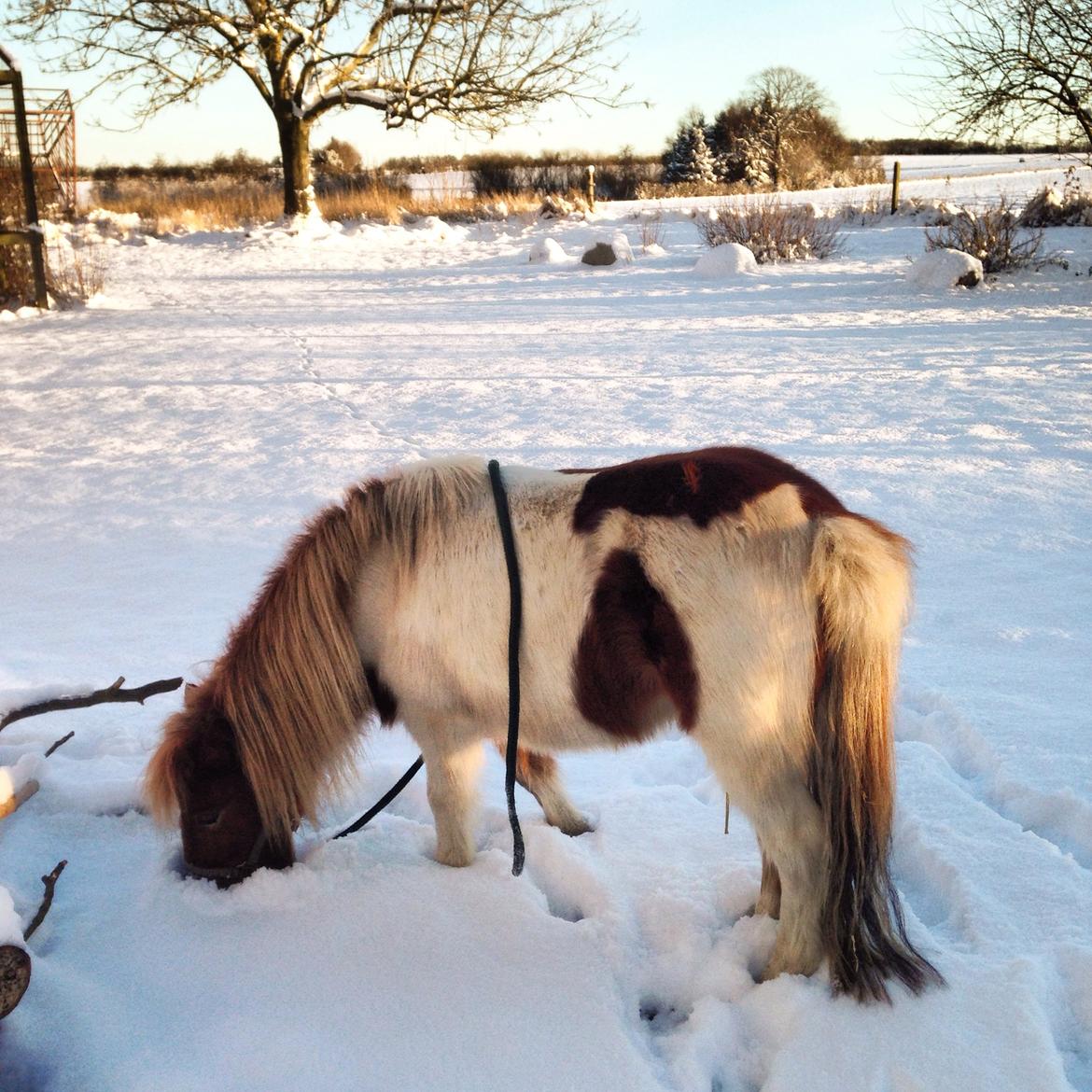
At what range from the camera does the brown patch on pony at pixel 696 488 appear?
1.92 m

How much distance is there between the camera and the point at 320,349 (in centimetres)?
941

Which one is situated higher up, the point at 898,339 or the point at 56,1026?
the point at 898,339

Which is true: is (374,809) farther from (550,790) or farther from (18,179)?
(18,179)

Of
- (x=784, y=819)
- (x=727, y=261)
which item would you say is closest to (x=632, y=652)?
(x=784, y=819)

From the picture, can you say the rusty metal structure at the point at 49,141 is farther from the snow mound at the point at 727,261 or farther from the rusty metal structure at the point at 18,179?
the snow mound at the point at 727,261

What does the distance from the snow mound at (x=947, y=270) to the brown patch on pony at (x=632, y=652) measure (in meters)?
10.7

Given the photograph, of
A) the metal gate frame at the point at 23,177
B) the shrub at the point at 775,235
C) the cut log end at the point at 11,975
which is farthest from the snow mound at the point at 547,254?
the cut log end at the point at 11,975

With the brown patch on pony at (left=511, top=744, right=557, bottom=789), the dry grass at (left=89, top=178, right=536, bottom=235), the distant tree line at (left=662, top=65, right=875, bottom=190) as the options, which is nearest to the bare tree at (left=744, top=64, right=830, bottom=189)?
the distant tree line at (left=662, top=65, right=875, bottom=190)

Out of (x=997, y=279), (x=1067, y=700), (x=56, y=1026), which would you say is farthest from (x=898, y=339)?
(x=56, y=1026)

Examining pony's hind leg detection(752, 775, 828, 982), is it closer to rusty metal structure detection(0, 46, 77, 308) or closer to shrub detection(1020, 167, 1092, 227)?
rusty metal structure detection(0, 46, 77, 308)

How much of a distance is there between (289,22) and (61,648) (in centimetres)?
1803

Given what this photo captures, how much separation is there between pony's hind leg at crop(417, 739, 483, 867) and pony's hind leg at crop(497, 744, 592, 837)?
23 cm

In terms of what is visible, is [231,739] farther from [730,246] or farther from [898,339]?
[730,246]

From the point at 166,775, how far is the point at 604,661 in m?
1.17
